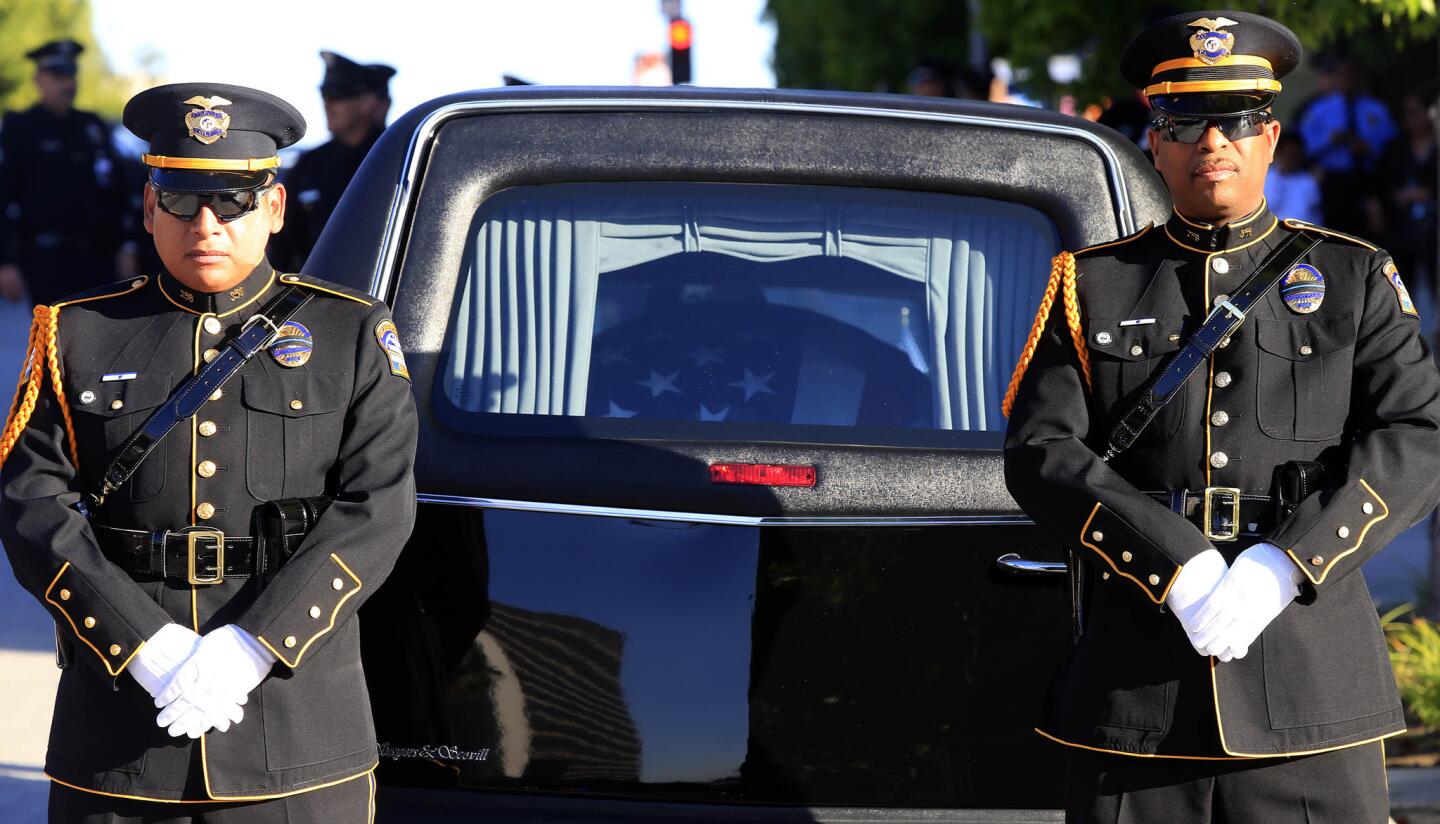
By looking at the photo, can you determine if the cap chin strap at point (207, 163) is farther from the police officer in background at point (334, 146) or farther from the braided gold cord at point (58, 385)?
the police officer in background at point (334, 146)

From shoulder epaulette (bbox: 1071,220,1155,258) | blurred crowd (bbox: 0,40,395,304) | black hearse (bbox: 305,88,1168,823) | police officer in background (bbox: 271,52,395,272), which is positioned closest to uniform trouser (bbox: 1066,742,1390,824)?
black hearse (bbox: 305,88,1168,823)

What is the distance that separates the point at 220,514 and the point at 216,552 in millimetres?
69

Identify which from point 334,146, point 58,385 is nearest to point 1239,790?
point 58,385

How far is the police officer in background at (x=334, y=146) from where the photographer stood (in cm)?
880

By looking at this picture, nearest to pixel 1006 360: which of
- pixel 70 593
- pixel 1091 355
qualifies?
pixel 1091 355

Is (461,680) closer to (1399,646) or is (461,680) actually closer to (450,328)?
(450,328)

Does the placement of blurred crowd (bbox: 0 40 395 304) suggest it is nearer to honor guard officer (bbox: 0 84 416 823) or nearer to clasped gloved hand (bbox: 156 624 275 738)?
honor guard officer (bbox: 0 84 416 823)

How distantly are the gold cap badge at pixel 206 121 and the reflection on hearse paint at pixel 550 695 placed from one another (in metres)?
0.88

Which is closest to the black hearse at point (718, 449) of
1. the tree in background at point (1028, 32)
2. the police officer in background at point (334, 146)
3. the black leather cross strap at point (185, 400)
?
the black leather cross strap at point (185, 400)

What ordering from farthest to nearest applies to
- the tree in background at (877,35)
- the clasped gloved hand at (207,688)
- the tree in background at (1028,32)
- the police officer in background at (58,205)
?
the tree in background at (877,35) < the police officer in background at (58,205) < the tree in background at (1028,32) < the clasped gloved hand at (207,688)

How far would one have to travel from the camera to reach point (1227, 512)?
9.75ft

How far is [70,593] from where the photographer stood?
2854 mm

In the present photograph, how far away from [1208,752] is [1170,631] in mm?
193

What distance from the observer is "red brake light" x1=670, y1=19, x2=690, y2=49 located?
1428 centimetres
